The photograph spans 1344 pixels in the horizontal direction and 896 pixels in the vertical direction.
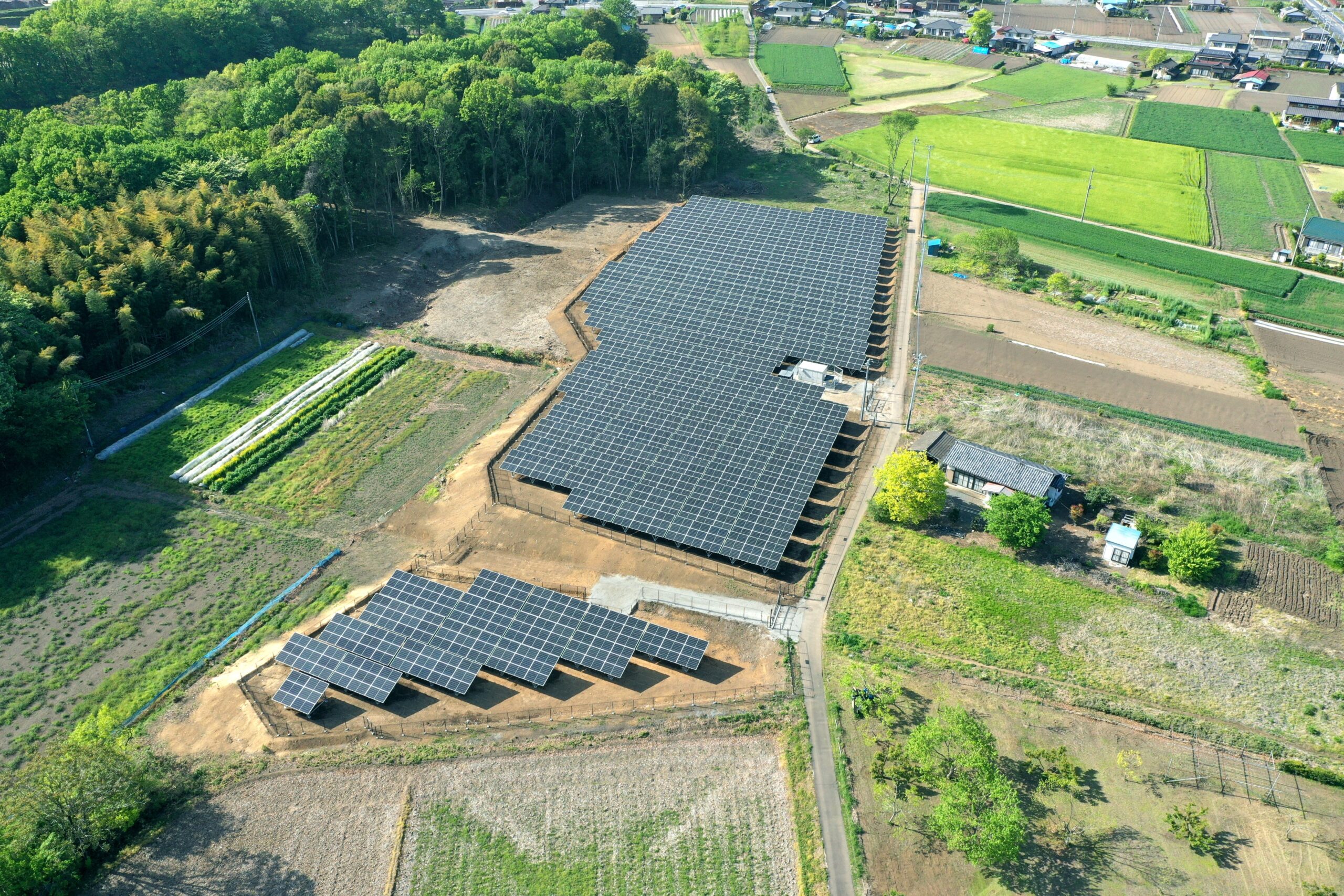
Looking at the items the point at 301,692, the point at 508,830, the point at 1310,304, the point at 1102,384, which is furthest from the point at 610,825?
the point at 1310,304

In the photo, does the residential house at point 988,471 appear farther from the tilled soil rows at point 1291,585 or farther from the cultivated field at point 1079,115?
the cultivated field at point 1079,115

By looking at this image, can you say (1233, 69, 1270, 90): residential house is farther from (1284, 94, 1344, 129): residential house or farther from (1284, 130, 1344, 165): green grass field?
(1284, 130, 1344, 165): green grass field

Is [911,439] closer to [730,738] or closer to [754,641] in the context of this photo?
[754,641]

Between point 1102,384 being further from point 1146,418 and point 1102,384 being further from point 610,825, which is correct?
point 610,825

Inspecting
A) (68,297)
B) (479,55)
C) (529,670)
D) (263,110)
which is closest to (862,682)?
(529,670)

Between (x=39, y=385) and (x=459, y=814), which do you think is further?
(x=39, y=385)
